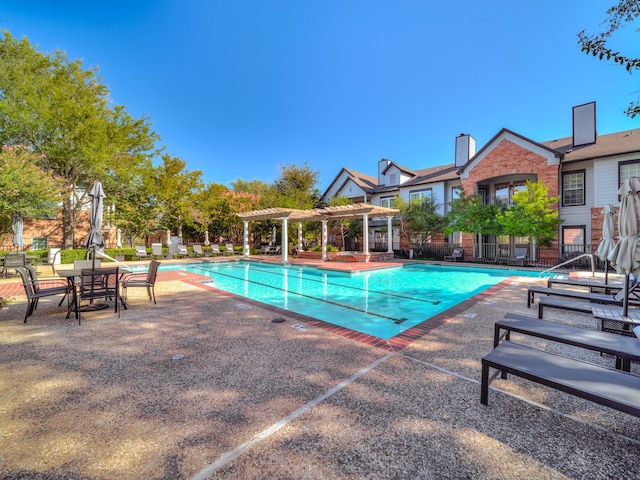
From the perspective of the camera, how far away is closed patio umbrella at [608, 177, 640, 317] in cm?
429

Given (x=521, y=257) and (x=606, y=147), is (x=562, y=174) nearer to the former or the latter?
(x=606, y=147)

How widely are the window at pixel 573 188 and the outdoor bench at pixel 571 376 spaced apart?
20.7 m

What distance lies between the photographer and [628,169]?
16.0 metres

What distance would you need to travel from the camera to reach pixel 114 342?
479 cm

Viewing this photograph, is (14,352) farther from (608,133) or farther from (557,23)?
(608,133)

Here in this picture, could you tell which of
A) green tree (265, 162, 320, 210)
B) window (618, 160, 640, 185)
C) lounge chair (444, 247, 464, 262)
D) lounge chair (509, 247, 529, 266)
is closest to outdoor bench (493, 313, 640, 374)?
lounge chair (509, 247, 529, 266)

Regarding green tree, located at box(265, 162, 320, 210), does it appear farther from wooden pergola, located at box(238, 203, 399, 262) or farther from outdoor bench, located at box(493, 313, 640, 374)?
outdoor bench, located at box(493, 313, 640, 374)

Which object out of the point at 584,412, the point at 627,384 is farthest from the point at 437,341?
the point at 627,384

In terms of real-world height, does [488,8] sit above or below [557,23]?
above

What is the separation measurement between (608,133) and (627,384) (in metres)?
25.9

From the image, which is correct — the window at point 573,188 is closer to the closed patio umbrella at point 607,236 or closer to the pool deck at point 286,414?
the closed patio umbrella at point 607,236

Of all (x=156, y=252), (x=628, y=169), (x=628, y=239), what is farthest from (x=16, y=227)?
(x=628, y=169)

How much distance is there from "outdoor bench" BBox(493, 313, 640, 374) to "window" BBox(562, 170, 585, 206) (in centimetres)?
1951

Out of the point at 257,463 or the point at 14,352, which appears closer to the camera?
the point at 257,463
